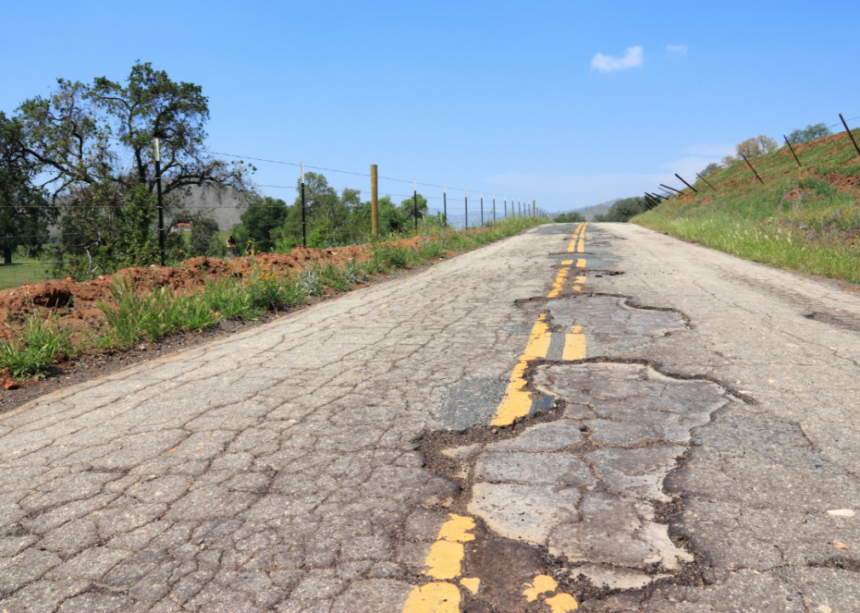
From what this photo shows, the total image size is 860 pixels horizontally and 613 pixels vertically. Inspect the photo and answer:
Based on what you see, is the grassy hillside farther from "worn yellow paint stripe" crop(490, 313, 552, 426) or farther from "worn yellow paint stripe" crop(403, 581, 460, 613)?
"worn yellow paint stripe" crop(403, 581, 460, 613)

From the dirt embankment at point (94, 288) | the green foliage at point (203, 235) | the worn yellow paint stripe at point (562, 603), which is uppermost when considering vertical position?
the green foliage at point (203, 235)

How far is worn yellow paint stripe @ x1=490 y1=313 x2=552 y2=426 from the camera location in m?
3.07

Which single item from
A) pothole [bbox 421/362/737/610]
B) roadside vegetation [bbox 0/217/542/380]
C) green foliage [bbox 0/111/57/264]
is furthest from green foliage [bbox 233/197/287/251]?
green foliage [bbox 0/111/57/264]

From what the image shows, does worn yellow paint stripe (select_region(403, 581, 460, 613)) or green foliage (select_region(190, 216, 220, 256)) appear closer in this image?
worn yellow paint stripe (select_region(403, 581, 460, 613))

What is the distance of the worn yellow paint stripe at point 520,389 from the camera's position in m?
3.07

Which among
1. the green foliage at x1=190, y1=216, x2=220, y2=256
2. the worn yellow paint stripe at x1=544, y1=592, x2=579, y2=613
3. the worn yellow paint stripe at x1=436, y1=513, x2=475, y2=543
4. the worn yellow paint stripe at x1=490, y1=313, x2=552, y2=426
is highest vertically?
the green foliage at x1=190, y1=216, x2=220, y2=256

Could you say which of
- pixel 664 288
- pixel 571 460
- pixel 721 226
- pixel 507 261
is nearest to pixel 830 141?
pixel 721 226

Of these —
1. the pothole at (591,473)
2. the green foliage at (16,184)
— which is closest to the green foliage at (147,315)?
the pothole at (591,473)

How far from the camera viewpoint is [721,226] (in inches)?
678

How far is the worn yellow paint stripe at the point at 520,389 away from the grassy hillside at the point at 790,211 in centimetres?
657

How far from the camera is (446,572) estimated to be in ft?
5.75

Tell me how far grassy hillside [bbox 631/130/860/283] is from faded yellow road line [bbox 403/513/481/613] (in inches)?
355

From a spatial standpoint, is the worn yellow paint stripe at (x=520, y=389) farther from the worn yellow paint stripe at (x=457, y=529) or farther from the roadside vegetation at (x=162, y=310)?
the roadside vegetation at (x=162, y=310)

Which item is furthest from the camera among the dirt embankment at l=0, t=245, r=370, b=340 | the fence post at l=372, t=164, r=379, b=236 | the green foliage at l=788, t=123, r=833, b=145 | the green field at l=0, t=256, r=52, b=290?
the green foliage at l=788, t=123, r=833, b=145
